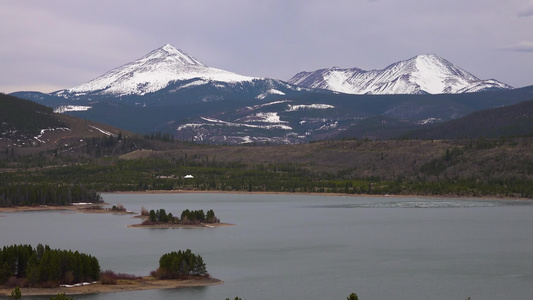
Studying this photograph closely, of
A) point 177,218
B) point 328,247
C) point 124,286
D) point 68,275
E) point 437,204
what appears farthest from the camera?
point 437,204

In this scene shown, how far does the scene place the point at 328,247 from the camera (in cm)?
8688

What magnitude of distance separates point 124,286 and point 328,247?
31.4m

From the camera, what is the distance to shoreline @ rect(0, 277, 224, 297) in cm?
5678

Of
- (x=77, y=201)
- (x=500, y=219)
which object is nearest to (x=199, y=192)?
(x=77, y=201)

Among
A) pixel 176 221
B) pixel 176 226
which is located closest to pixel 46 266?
pixel 176 226

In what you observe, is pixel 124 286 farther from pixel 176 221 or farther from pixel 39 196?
pixel 39 196

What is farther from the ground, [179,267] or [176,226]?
[176,226]

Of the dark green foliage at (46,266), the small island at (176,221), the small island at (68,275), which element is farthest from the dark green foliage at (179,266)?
the small island at (176,221)

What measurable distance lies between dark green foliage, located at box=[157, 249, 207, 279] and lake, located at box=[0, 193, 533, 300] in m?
2.56

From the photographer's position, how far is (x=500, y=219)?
11744cm

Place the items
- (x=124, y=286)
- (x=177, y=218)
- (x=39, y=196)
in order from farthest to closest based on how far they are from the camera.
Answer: (x=39, y=196) < (x=177, y=218) < (x=124, y=286)

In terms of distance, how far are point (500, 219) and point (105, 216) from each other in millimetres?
52994

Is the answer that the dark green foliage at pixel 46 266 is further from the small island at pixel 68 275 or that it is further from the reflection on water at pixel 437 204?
the reflection on water at pixel 437 204

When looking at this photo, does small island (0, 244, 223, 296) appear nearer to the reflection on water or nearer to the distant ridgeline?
the distant ridgeline
